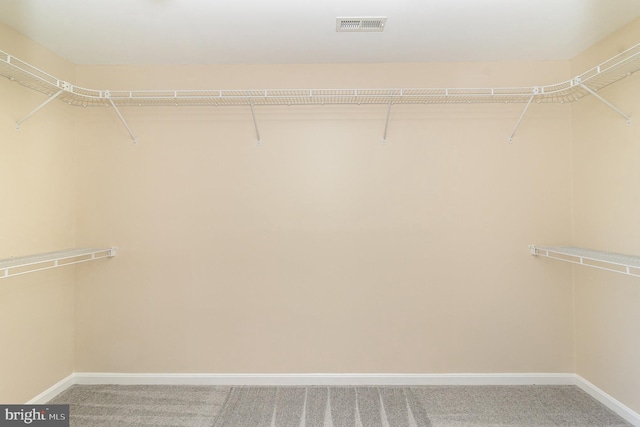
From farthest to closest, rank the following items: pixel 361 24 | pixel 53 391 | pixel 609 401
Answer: pixel 53 391 → pixel 609 401 → pixel 361 24

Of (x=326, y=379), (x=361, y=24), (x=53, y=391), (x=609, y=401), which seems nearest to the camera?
(x=361, y=24)

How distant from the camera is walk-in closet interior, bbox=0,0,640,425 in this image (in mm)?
2475

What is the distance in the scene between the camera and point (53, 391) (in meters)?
A: 2.31

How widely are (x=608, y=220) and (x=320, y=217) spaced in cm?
192

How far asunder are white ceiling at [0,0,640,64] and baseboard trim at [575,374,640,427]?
237cm

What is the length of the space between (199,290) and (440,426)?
1857mm

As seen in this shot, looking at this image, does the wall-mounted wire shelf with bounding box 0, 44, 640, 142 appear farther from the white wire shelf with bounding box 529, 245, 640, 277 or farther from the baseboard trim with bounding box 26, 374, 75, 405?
the baseboard trim with bounding box 26, 374, 75, 405

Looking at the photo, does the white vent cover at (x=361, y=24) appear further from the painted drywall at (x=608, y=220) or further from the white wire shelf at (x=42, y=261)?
the white wire shelf at (x=42, y=261)

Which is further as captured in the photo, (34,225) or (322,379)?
(322,379)

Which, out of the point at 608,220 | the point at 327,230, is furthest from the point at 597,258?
the point at 327,230

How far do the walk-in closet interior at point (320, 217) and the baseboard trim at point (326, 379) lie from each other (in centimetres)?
1

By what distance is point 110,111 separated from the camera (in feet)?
8.40

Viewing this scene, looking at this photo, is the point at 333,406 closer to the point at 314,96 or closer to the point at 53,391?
the point at 53,391

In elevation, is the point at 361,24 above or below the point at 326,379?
above
